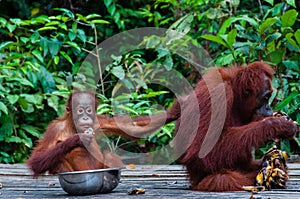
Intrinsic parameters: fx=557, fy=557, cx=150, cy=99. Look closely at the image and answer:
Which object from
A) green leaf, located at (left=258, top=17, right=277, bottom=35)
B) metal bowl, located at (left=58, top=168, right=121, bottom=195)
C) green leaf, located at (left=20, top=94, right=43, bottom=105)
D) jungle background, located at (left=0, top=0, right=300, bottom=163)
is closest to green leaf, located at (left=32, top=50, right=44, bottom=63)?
jungle background, located at (left=0, top=0, right=300, bottom=163)

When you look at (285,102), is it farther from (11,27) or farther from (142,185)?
(11,27)

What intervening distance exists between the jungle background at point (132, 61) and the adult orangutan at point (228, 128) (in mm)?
1310

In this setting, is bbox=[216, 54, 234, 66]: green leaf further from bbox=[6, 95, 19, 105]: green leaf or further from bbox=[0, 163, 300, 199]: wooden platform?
bbox=[6, 95, 19, 105]: green leaf

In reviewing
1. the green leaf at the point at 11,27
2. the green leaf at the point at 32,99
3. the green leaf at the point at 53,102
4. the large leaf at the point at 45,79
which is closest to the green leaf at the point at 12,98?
the green leaf at the point at 32,99

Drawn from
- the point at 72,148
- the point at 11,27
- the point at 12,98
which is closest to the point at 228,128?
the point at 72,148

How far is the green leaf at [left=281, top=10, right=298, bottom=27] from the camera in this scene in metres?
4.48

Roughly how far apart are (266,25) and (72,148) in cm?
214

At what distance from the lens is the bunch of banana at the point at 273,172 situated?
9.39 feet

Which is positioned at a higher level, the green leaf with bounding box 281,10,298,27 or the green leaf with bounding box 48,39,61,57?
the green leaf with bounding box 281,10,298,27

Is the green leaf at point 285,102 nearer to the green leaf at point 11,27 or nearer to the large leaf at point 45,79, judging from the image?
the large leaf at point 45,79

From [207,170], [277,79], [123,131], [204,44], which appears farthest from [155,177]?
[204,44]

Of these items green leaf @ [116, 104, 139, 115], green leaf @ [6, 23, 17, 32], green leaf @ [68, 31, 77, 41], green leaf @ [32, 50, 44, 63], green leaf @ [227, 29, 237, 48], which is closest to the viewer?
green leaf @ [227, 29, 237, 48]

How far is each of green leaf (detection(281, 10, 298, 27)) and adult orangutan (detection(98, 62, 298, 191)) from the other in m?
1.59

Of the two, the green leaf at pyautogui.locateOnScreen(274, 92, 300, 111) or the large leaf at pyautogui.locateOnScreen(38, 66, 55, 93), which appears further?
the large leaf at pyautogui.locateOnScreen(38, 66, 55, 93)
